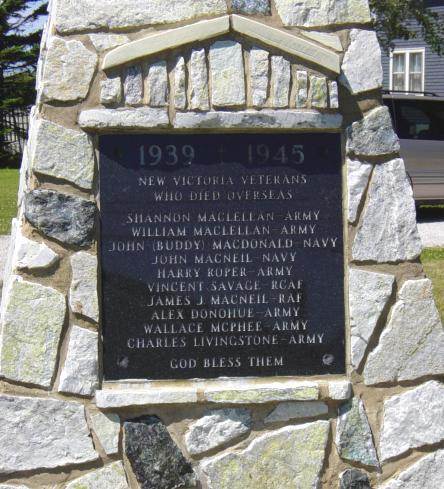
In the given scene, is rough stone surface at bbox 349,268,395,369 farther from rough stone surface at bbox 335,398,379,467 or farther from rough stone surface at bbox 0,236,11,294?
rough stone surface at bbox 0,236,11,294

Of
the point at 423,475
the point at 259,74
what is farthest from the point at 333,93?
the point at 423,475

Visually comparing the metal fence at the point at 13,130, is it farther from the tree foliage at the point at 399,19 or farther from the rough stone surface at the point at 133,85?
the rough stone surface at the point at 133,85

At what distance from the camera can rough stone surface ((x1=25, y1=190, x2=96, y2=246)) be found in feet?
10.5

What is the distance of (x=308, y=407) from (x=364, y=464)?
305 millimetres

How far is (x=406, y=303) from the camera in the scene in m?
3.34

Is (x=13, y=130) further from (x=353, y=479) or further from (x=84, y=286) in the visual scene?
(x=353, y=479)

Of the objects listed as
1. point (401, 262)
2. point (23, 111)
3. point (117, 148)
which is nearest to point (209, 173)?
point (117, 148)

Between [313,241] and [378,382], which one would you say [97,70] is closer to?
[313,241]

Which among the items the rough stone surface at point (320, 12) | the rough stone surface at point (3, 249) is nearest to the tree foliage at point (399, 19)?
the rough stone surface at point (3, 249)

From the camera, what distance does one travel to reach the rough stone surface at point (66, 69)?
319 centimetres

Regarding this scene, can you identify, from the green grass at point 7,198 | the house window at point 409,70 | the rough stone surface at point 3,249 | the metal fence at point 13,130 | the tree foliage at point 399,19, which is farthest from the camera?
the metal fence at point 13,130

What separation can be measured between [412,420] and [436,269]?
474cm

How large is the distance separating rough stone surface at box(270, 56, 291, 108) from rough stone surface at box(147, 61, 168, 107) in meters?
0.40

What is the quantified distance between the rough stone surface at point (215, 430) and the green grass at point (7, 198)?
7.99 meters
